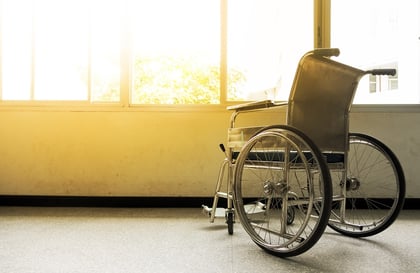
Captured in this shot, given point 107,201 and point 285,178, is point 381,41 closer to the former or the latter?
point 285,178

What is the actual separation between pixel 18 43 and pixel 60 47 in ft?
1.13

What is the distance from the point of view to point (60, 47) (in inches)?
101

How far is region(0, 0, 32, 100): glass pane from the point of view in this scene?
2570mm

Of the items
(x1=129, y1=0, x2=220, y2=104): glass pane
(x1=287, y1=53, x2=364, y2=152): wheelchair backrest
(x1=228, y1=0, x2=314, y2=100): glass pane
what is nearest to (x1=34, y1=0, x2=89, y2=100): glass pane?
(x1=129, y1=0, x2=220, y2=104): glass pane

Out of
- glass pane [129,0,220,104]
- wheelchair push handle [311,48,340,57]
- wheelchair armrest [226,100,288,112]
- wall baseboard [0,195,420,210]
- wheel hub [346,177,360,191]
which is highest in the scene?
glass pane [129,0,220,104]

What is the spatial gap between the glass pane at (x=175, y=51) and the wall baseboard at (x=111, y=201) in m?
0.77

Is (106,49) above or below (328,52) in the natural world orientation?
above

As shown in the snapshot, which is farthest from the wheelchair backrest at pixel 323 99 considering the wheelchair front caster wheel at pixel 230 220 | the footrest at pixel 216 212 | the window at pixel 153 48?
the window at pixel 153 48

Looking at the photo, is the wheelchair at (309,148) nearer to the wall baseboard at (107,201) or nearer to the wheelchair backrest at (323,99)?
the wheelchair backrest at (323,99)

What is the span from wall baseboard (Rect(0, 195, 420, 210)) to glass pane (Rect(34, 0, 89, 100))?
816 mm

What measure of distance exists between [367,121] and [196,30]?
1517 mm

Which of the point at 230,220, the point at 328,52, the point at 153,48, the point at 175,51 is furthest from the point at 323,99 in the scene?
the point at 153,48

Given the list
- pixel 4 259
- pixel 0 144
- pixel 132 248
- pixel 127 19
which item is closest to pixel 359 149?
pixel 132 248

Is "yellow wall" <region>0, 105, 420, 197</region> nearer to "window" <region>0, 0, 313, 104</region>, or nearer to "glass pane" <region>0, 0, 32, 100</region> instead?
"window" <region>0, 0, 313, 104</region>
